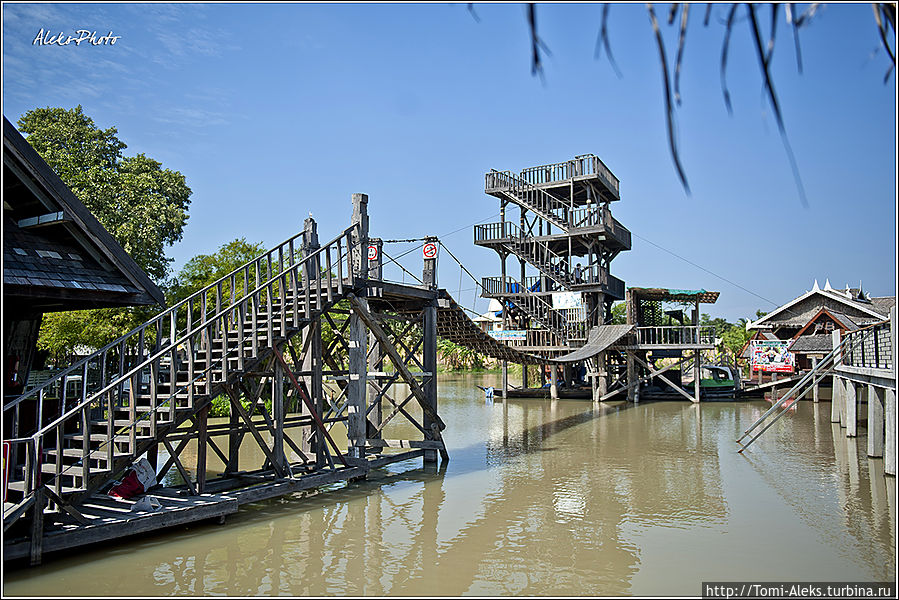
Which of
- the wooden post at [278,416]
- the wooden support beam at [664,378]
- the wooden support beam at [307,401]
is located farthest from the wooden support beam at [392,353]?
the wooden support beam at [664,378]

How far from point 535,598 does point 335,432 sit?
49.1 ft

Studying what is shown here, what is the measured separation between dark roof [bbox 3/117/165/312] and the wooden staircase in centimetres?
77

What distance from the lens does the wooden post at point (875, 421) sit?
614 inches

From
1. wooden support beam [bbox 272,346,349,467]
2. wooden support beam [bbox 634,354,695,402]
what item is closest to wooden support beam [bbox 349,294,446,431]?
wooden support beam [bbox 272,346,349,467]

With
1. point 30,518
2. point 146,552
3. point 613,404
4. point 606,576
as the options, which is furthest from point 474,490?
point 613,404

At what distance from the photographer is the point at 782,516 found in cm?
1113

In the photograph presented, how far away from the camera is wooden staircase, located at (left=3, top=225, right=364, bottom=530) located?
8578mm

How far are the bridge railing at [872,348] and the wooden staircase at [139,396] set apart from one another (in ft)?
35.1

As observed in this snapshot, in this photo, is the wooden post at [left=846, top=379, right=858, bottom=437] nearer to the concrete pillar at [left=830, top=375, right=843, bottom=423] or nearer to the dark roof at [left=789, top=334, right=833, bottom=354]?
the concrete pillar at [left=830, top=375, right=843, bottom=423]

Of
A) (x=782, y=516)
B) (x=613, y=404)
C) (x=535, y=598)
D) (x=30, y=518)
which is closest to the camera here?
(x=535, y=598)

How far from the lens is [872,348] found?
1494 cm

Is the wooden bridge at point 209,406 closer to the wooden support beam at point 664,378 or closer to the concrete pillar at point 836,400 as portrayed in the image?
the concrete pillar at point 836,400

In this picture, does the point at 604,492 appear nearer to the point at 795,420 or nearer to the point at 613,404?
the point at 795,420

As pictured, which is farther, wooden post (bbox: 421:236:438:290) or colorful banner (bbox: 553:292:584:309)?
colorful banner (bbox: 553:292:584:309)
